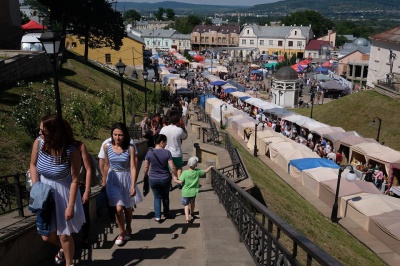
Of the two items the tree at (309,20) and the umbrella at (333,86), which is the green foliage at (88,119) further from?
the tree at (309,20)

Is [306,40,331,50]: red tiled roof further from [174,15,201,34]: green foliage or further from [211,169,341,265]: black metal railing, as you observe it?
[211,169,341,265]: black metal railing

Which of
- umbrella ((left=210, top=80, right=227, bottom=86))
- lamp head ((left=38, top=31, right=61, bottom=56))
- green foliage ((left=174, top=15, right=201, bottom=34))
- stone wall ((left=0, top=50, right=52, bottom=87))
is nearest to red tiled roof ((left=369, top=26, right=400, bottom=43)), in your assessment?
umbrella ((left=210, top=80, right=227, bottom=86))

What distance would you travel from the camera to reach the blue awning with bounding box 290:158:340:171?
18.4 m

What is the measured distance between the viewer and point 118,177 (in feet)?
17.6

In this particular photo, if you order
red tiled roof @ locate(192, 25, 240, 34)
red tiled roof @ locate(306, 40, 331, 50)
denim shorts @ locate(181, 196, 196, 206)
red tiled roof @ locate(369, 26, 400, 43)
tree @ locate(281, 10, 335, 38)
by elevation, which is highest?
tree @ locate(281, 10, 335, 38)

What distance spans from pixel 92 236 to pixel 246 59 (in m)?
91.5

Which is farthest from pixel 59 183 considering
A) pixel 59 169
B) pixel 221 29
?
pixel 221 29

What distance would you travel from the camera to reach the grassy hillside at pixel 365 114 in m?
28.4

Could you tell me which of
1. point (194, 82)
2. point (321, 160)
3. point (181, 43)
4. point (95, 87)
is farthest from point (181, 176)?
point (181, 43)

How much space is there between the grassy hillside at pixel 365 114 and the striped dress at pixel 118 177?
2572cm

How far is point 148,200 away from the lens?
838cm

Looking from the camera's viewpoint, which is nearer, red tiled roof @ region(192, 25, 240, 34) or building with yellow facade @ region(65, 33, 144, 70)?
building with yellow facade @ region(65, 33, 144, 70)

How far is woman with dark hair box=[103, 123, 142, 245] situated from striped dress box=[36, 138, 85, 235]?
1137mm

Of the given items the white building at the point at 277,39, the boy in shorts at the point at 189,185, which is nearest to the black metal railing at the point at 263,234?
the boy in shorts at the point at 189,185
